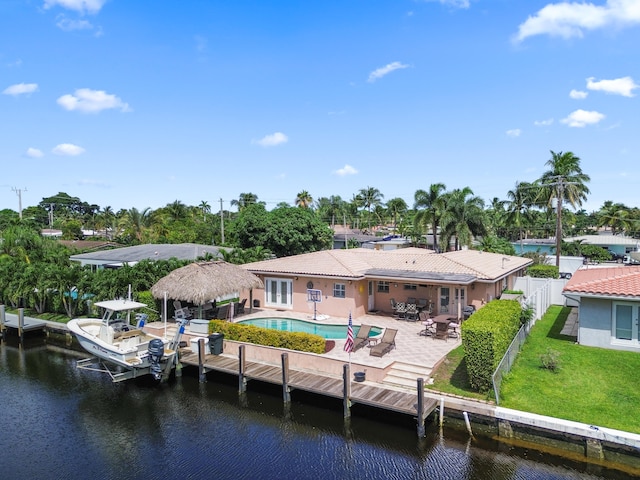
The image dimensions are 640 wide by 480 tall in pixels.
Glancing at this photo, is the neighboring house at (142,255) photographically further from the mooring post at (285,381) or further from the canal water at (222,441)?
the mooring post at (285,381)

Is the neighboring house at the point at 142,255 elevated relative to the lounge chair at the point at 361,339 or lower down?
elevated

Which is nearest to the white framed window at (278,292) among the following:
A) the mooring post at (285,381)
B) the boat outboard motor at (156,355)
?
the boat outboard motor at (156,355)

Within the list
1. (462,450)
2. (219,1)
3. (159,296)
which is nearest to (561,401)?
(462,450)

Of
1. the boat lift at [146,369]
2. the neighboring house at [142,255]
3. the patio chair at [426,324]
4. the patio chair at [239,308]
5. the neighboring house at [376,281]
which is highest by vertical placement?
the neighboring house at [142,255]

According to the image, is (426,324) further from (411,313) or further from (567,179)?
(567,179)

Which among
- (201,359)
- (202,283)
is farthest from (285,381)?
(202,283)

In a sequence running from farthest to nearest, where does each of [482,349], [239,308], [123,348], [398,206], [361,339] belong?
[398,206], [239,308], [361,339], [123,348], [482,349]
